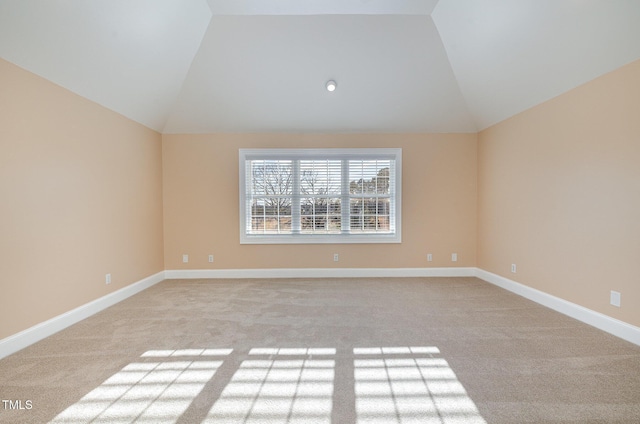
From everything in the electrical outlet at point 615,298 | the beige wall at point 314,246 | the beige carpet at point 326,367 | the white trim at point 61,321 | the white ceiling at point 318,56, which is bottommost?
the beige carpet at point 326,367

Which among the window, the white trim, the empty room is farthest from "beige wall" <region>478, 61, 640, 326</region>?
the white trim

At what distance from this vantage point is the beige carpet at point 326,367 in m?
1.66

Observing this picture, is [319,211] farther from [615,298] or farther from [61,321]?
[615,298]

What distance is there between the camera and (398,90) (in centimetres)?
412

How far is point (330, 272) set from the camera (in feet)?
15.6

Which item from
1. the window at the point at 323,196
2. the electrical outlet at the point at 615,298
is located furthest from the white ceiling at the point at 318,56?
the electrical outlet at the point at 615,298

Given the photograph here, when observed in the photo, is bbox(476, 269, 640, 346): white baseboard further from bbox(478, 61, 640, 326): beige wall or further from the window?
the window

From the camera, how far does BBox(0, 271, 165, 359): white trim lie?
231 cm

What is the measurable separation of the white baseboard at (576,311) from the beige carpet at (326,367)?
0.31 feet

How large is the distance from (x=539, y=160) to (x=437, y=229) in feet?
5.72

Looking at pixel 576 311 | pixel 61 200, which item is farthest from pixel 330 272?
pixel 61 200

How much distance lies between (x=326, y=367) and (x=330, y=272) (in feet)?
8.74

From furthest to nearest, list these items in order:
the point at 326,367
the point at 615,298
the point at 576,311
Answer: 1. the point at 576,311
2. the point at 615,298
3. the point at 326,367

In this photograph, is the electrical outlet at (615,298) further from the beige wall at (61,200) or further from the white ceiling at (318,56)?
the beige wall at (61,200)
